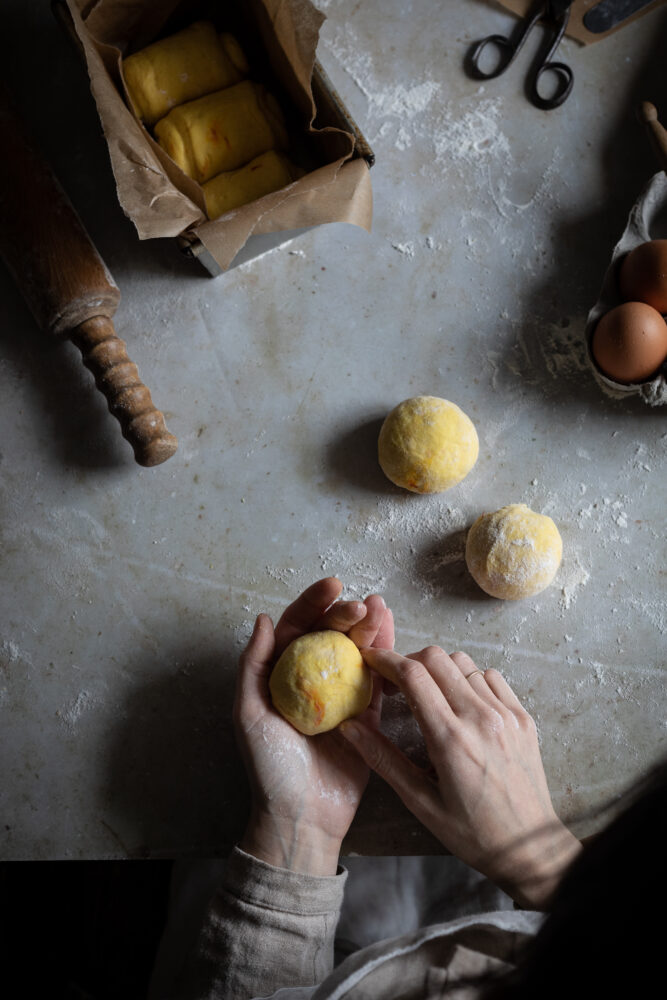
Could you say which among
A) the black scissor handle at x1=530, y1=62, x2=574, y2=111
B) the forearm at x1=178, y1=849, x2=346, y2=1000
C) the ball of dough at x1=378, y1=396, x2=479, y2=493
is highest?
the black scissor handle at x1=530, y1=62, x2=574, y2=111

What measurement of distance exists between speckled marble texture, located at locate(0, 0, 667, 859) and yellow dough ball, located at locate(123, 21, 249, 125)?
0.18 meters

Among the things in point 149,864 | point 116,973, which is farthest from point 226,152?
point 116,973

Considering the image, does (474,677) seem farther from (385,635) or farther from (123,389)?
(123,389)

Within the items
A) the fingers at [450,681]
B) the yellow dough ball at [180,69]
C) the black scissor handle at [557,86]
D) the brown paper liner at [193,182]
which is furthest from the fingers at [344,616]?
the black scissor handle at [557,86]

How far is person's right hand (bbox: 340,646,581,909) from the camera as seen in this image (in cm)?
94

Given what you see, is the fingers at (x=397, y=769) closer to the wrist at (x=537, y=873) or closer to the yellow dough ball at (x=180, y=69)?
the wrist at (x=537, y=873)

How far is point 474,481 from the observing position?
3.77 feet

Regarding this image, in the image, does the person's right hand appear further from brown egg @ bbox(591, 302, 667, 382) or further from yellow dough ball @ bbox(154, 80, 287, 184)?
yellow dough ball @ bbox(154, 80, 287, 184)

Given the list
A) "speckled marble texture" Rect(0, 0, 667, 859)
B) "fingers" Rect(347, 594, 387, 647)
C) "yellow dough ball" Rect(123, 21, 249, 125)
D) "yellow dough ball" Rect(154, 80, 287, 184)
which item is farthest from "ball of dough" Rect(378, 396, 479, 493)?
"yellow dough ball" Rect(123, 21, 249, 125)

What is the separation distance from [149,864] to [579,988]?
3.43ft

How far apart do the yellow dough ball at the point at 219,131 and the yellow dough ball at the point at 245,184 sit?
2 centimetres

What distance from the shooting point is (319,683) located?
3.08 ft

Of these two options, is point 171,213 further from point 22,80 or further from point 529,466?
point 529,466

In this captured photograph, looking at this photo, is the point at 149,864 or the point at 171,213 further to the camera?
the point at 149,864
